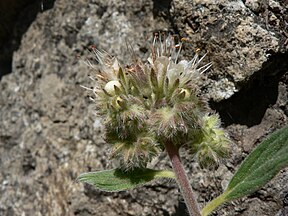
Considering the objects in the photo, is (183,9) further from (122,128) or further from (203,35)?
(122,128)

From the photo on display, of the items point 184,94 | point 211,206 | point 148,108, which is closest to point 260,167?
point 211,206

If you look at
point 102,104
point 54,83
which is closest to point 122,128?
point 102,104

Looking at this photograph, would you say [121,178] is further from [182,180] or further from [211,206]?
[211,206]

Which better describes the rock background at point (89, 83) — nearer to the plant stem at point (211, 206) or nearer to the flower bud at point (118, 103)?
the plant stem at point (211, 206)

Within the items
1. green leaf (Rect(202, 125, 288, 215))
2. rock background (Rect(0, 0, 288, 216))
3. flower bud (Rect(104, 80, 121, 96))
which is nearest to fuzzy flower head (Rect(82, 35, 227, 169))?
Answer: flower bud (Rect(104, 80, 121, 96))

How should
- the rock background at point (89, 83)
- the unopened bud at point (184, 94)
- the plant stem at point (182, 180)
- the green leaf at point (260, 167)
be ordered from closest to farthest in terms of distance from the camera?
the green leaf at point (260, 167), the unopened bud at point (184, 94), the plant stem at point (182, 180), the rock background at point (89, 83)

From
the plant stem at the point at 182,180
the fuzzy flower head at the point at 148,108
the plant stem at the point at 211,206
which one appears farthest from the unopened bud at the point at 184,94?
the plant stem at the point at 211,206

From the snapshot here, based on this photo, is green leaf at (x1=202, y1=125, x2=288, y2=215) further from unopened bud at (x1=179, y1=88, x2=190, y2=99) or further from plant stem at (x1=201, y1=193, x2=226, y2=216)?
unopened bud at (x1=179, y1=88, x2=190, y2=99)
